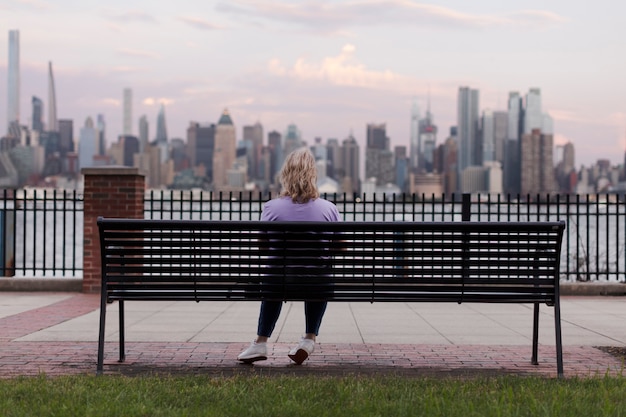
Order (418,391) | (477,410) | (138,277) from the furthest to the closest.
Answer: (138,277)
(418,391)
(477,410)

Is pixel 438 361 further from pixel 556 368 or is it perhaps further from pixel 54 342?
pixel 54 342

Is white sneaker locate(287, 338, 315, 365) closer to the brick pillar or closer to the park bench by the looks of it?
the park bench

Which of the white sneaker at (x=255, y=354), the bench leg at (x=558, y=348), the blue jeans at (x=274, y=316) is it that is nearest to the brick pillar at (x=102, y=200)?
the blue jeans at (x=274, y=316)

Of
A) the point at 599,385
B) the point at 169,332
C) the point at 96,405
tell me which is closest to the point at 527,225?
the point at 599,385

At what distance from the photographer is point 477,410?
4449 mm

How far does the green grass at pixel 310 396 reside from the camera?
440 cm

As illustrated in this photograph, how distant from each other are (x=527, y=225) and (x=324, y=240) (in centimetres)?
137

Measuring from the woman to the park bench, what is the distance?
15.3 inches

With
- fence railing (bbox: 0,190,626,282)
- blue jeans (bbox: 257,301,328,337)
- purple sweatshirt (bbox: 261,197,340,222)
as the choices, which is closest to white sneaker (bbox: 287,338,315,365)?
blue jeans (bbox: 257,301,328,337)

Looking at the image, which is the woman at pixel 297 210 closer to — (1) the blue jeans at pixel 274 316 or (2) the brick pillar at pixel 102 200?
(1) the blue jeans at pixel 274 316

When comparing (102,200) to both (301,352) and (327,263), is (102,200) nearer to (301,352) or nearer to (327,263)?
(301,352)

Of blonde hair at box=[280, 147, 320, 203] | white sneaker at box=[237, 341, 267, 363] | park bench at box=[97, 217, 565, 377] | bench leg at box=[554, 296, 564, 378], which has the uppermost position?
blonde hair at box=[280, 147, 320, 203]

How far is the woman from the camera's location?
6.06m

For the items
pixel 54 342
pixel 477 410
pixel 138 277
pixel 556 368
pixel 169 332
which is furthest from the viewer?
pixel 169 332
